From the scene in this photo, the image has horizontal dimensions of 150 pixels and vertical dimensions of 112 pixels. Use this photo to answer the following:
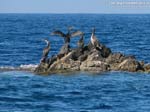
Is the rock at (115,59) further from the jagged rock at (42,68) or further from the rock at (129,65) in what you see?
the jagged rock at (42,68)

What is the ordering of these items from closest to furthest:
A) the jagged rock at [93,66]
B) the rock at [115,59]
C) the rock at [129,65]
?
the jagged rock at [93,66] → the rock at [129,65] → the rock at [115,59]

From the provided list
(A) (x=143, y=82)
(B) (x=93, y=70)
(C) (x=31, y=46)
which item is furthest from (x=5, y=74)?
(C) (x=31, y=46)

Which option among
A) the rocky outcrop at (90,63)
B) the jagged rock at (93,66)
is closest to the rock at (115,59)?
the rocky outcrop at (90,63)

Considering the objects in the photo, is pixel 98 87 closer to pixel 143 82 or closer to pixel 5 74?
pixel 143 82

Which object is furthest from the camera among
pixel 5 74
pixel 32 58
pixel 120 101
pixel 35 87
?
pixel 32 58

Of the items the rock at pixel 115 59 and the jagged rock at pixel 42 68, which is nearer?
the jagged rock at pixel 42 68

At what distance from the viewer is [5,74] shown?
157 ft

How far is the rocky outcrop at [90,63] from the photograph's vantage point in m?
48.2

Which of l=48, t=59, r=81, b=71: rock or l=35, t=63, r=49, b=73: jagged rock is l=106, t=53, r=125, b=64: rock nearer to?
l=48, t=59, r=81, b=71: rock

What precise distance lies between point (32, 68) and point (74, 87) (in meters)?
8.12

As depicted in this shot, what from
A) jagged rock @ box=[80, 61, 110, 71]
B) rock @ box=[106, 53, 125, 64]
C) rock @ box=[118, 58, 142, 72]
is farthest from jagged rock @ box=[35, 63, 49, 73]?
rock @ box=[118, 58, 142, 72]

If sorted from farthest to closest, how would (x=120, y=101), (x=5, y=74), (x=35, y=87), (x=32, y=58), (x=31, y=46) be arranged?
(x=31, y=46)
(x=32, y=58)
(x=5, y=74)
(x=35, y=87)
(x=120, y=101)

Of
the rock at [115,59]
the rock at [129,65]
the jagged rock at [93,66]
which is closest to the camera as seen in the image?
the jagged rock at [93,66]

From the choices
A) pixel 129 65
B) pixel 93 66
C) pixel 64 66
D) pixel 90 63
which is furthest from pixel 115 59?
pixel 64 66
